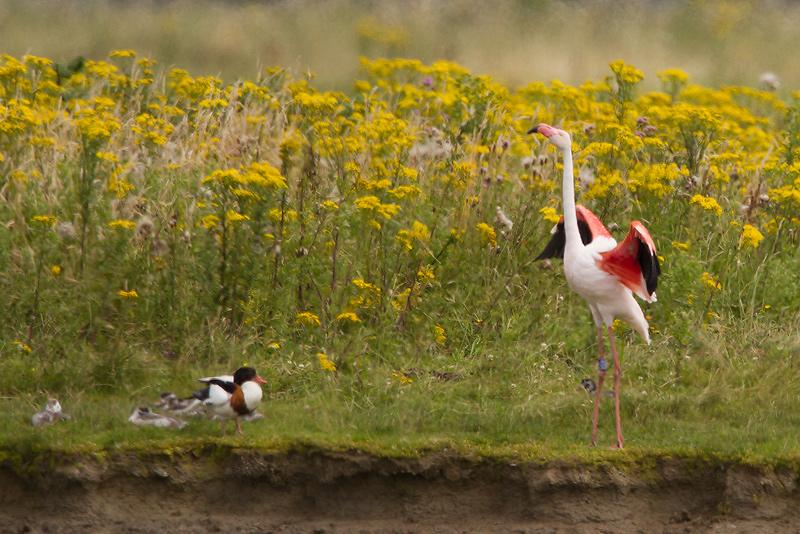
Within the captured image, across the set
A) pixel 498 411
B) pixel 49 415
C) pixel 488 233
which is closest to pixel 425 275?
pixel 488 233

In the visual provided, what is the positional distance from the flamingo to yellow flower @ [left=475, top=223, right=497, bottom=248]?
4.79 ft

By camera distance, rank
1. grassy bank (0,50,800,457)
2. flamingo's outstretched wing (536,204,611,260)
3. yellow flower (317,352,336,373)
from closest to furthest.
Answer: flamingo's outstretched wing (536,204,611,260) → grassy bank (0,50,800,457) → yellow flower (317,352,336,373)

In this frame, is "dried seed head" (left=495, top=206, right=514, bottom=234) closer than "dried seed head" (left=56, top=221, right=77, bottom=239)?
No

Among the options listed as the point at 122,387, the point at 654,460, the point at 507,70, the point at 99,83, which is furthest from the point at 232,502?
the point at 507,70

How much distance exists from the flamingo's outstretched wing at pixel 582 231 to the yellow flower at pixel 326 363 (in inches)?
55.8

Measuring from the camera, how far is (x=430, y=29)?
2217 cm

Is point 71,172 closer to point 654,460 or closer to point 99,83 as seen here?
point 99,83

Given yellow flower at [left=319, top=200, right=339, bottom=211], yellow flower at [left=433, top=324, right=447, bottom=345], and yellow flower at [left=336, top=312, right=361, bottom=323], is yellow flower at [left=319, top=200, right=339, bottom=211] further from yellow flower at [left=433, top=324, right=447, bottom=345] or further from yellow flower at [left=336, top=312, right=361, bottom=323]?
yellow flower at [left=433, top=324, right=447, bottom=345]

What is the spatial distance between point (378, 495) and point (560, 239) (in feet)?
6.27

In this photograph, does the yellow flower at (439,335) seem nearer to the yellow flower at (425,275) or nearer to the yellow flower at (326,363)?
the yellow flower at (425,275)

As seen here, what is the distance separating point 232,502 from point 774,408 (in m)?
3.27

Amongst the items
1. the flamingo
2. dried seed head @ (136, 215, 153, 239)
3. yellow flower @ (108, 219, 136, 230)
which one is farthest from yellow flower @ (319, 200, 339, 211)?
the flamingo

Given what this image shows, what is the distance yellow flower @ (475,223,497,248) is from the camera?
9.68 meters

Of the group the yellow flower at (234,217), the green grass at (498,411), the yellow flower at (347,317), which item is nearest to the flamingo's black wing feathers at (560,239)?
the green grass at (498,411)
